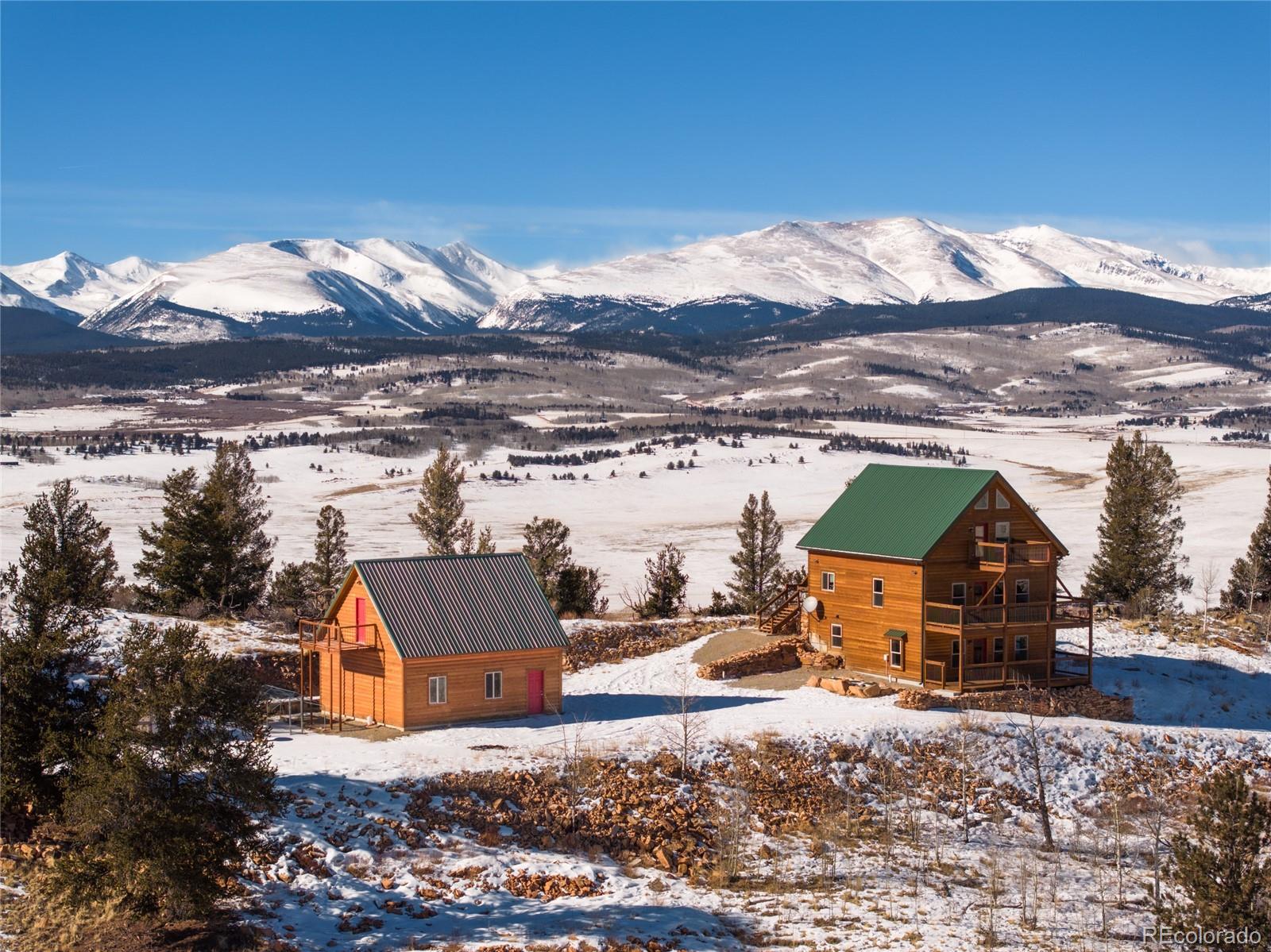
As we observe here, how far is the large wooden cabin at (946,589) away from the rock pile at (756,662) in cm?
135

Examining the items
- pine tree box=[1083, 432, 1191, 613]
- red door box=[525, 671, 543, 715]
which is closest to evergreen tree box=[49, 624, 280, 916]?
red door box=[525, 671, 543, 715]

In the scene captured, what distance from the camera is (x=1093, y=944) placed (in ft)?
101

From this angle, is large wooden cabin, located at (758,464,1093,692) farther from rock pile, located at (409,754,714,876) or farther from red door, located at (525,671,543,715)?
rock pile, located at (409,754,714,876)

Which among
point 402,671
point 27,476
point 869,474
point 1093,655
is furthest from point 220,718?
point 27,476

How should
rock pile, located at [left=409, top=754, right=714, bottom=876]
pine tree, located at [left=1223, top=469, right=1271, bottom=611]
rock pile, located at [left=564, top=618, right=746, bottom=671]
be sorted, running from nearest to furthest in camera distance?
rock pile, located at [left=409, top=754, right=714, bottom=876] → rock pile, located at [left=564, top=618, right=746, bottom=671] → pine tree, located at [left=1223, top=469, right=1271, bottom=611]

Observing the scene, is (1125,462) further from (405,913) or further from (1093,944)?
(405,913)

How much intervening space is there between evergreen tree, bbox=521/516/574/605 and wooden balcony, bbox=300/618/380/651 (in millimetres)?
20854

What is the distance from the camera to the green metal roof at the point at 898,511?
50.4 metres

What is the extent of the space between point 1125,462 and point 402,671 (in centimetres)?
4075

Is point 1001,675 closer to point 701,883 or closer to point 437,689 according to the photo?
point 437,689

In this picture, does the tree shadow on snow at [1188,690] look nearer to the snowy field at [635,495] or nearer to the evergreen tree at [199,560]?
the snowy field at [635,495]

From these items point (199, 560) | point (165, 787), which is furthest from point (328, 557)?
point (165, 787)

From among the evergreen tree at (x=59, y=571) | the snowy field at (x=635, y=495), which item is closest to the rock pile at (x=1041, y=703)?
the evergreen tree at (x=59, y=571)

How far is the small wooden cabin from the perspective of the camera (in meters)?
44.3
